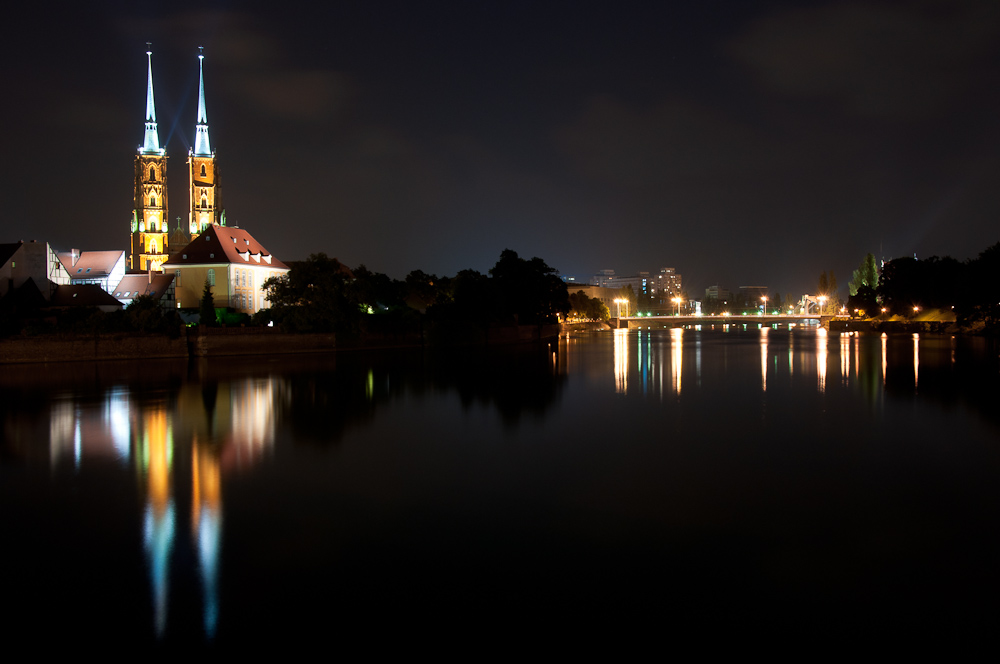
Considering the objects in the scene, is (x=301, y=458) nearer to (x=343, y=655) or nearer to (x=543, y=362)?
(x=343, y=655)

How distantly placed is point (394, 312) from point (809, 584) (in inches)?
2081

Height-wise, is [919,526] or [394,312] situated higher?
[394,312]

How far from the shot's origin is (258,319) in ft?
163

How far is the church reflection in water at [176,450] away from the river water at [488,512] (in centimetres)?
5

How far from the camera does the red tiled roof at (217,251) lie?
66.5 meters

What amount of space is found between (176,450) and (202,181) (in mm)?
101828

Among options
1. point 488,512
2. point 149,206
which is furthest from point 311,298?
point 149,206

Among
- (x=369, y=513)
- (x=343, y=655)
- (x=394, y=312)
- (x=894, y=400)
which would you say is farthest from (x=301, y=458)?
(x=394, y=312)

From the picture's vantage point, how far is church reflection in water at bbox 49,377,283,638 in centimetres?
739

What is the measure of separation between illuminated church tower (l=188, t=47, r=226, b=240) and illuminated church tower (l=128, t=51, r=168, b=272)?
16.2ft

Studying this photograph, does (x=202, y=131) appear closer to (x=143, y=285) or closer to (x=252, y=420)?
(x=143, y=285)

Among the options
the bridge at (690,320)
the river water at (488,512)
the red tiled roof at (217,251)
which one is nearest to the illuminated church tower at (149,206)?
the red tiled roof at (217,251)

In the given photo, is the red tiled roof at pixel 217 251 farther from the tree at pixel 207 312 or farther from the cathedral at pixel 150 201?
the cathedral at pixel 150 201

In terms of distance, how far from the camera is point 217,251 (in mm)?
66625
